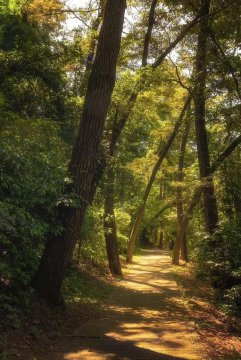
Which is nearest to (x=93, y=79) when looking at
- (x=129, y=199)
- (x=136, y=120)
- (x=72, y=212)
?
(x=72, y=212)

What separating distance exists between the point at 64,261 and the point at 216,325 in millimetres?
3720

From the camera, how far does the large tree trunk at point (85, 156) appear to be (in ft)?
25.6

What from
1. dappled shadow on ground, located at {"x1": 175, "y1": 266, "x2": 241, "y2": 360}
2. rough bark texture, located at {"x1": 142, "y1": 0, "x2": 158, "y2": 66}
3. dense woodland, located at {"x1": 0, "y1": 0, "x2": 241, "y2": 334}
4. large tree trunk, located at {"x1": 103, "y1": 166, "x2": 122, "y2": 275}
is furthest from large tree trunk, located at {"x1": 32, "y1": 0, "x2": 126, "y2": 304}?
large tree trunk, located at {"x1": 103, "y1": 166, "x2": 122, "y2": 275}

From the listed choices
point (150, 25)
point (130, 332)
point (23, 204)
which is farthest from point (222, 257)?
point (150, 25)

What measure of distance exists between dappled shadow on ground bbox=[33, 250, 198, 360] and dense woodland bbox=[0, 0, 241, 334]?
3.69ft

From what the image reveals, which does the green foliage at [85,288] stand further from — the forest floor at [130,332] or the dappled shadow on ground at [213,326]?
the dappled shadow on ground at [213,326]

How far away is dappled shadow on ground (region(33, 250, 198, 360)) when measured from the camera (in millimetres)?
6070

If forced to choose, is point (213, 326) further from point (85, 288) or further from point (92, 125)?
point (92, 125)

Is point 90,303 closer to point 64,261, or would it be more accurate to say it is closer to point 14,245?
point 64,261

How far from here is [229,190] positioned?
1470 centimetres

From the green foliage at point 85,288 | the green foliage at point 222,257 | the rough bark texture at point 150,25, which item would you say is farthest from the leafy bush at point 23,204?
the rough bark texture at point 150,25

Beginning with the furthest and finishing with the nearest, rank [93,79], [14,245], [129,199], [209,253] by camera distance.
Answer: [129,199], [209,253], [93,79], [14,245]

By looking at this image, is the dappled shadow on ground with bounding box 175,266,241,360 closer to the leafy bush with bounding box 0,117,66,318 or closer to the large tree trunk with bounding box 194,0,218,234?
the large tree trunk with bounding box 194,0,218,234

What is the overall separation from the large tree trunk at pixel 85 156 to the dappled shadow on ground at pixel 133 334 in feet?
3.75
